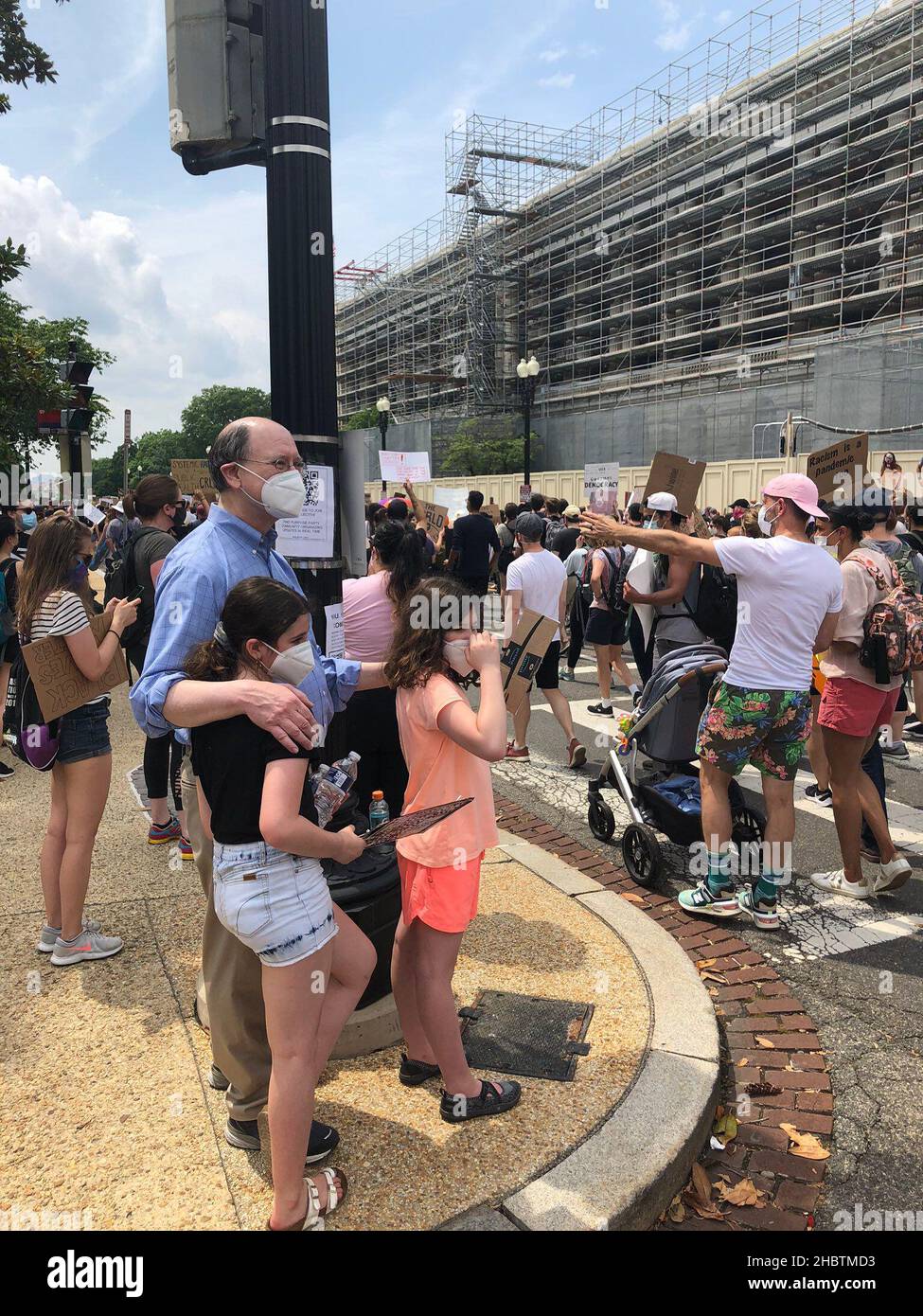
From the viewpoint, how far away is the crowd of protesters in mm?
2219

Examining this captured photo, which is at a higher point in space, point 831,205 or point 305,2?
point 831,205

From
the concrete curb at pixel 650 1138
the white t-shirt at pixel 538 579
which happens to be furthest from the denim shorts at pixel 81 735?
the white t-shirt at pixel 538 579

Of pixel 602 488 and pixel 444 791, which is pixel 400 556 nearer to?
pixel 444 791

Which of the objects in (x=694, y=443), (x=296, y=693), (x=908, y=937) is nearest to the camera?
(x=296, y=693)

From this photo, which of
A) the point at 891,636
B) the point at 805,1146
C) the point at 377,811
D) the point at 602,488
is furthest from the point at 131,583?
the point at 602,488

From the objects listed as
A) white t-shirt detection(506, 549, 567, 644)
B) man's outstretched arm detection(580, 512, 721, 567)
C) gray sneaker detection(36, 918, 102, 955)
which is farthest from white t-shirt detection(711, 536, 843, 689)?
gray sneaker detection(36, 918, 102, 955)

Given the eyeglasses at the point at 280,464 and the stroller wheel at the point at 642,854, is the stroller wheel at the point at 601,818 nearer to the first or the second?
the stroller wheel at the point at 642,854

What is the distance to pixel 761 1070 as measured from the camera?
3432 mm

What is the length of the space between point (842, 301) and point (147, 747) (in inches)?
1511

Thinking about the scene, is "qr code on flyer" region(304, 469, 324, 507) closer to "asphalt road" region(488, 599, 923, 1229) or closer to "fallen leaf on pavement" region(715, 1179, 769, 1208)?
"fallen leaf on pavement" region(715, 1179, 769, 1208)

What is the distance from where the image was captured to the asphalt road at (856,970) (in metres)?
2.95
